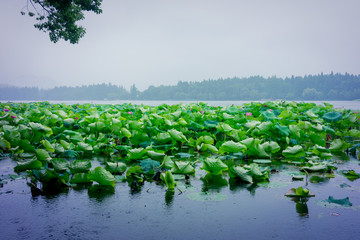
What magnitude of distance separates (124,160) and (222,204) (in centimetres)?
150

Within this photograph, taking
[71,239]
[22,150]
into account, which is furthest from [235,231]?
[22,150]

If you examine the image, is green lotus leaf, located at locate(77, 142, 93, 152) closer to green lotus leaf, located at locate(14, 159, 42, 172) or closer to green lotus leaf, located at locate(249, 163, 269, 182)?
green lotus leaf, located at locate(14, 159, 42, 172)

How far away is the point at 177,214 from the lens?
1.38 metres

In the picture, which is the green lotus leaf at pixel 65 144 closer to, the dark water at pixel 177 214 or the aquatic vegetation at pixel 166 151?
the aquatic vegetation at pixel 166 151

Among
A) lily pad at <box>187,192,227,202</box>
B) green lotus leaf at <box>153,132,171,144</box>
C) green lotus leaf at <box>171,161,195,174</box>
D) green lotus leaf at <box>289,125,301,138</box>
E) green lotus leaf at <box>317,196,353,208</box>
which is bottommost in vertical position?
lily pad at <box>187,192,227,202</box>

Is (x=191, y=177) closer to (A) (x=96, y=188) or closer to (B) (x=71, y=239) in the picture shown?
(A) (x=96, y=188)

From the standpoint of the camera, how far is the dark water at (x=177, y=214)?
1.17 metres

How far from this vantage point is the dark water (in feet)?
3.83

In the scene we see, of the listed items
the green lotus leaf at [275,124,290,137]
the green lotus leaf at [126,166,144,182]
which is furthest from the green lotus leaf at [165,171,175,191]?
the green lotus leaf at [275,124,290,137]

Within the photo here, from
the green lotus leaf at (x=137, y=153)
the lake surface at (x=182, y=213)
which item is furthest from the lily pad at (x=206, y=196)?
the green lotus leaf at (x=137, y=153)

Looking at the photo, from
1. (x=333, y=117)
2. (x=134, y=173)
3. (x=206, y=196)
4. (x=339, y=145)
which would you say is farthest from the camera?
(x=333, y=117)

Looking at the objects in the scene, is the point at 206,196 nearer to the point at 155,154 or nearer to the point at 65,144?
the point at 155,154

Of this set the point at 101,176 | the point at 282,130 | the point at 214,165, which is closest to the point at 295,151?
the point at 282,130

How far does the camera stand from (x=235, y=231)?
1189 mm
